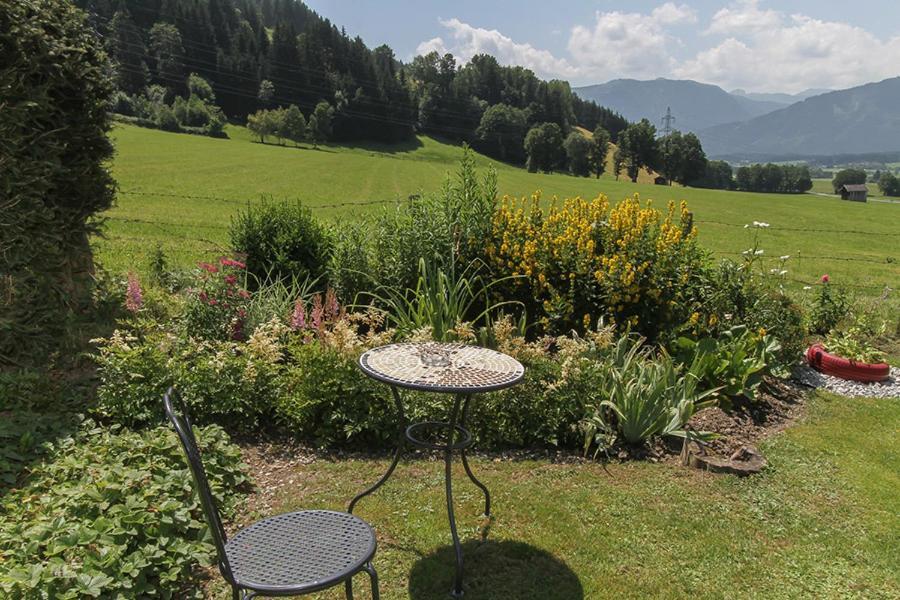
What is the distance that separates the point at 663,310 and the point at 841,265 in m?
14.0

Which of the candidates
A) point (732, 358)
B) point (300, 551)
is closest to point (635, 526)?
point (300, 551)

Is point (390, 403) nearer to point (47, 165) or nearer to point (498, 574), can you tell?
point (498, 574)

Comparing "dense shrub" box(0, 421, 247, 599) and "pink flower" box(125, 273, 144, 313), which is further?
"pink flower" box(125, 273, 144, 313)

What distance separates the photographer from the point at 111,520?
270 centimetres

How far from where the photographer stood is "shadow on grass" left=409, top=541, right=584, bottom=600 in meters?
2.79

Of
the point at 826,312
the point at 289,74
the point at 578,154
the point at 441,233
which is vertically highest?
the point at 289,74

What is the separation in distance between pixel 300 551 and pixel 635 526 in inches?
81.4

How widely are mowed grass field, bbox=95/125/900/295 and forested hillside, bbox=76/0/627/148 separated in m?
33.7

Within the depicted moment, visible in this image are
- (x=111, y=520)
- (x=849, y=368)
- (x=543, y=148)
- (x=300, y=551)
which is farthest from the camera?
(x=543, y=148)

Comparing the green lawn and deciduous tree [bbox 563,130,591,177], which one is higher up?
deciduous tree [bbox 563,130,591,177]

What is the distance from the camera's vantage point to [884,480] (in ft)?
13.3

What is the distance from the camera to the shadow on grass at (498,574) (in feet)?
9.16

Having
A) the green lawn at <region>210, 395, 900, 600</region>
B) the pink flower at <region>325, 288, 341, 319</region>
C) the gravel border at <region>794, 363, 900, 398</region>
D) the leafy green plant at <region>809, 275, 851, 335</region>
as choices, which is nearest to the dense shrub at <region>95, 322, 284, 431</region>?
the green lawn at <region>210, 395, 900, 600</region>

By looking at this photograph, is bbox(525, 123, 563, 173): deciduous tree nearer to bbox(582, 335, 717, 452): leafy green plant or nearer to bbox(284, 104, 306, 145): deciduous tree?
bbox(284, 104, 306, 145): deciduous tree
